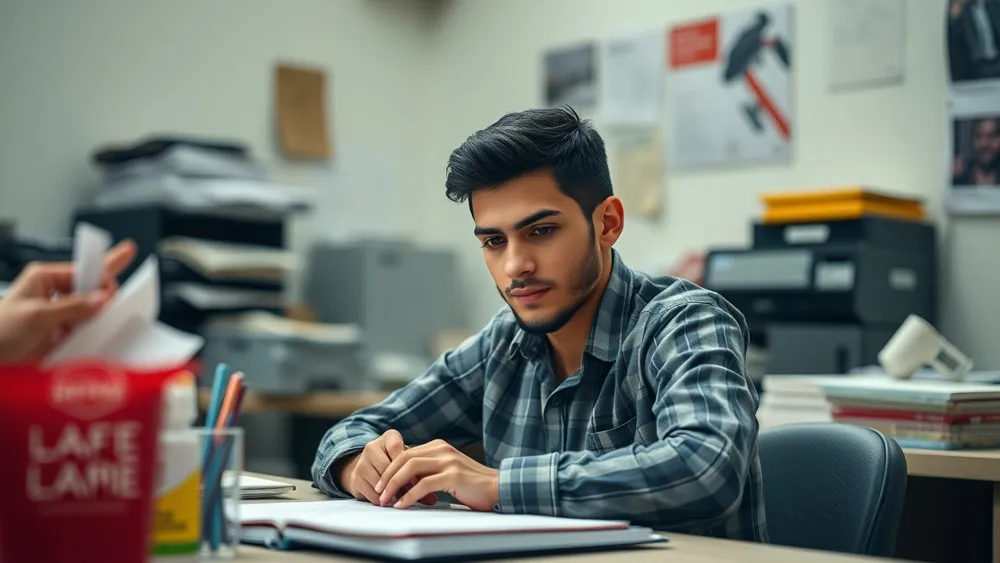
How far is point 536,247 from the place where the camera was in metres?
1.42

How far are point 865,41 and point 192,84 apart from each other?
7.20 ft

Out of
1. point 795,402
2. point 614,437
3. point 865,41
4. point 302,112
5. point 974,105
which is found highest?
point 865,41

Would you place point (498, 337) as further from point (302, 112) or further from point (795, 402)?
point (302, 112)

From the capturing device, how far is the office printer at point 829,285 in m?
2.74

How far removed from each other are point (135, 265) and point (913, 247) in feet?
7.31

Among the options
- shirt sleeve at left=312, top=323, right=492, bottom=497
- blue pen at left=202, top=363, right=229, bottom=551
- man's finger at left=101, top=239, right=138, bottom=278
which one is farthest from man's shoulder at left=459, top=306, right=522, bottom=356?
man's finger at left=101, top=239, right=138, bottom=278

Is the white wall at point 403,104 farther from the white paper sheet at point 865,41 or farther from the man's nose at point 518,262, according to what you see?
the man's nose at point 518,262

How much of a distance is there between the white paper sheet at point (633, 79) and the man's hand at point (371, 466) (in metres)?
2.64

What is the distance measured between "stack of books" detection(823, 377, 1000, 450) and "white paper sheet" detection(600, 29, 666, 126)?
1919 mm

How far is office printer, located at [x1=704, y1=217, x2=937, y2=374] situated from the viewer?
274 cm

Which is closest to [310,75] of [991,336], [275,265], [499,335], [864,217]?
[275,265]

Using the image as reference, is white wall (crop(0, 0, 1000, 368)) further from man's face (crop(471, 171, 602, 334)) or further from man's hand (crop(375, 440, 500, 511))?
man's hand (crop(375, 440, 500, 511))

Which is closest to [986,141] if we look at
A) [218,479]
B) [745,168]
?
[745,168]

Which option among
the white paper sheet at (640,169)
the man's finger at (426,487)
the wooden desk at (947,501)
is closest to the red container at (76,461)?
the man's finger at (426,487)
